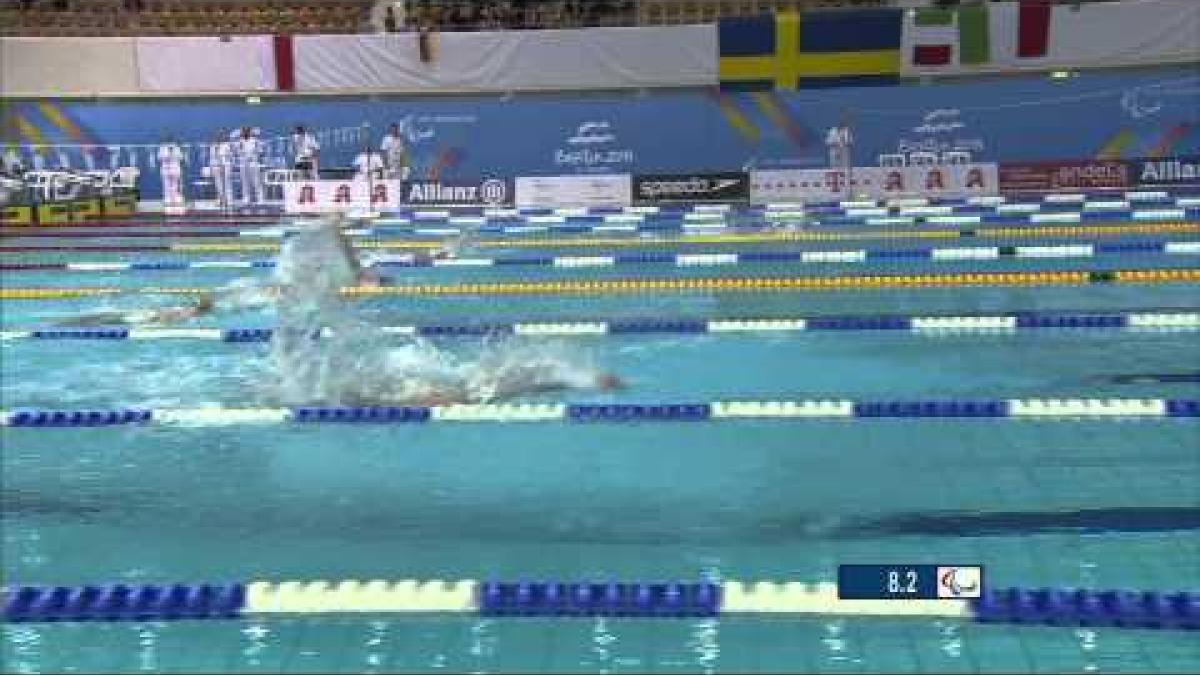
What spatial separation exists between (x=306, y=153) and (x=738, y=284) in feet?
34.1

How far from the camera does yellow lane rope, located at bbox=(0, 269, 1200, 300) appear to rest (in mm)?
8398

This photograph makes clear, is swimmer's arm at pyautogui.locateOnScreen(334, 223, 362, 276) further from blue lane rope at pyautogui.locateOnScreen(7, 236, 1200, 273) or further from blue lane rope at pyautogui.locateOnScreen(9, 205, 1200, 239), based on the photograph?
blue lane rope at pyautogui.locateOnScreen(9, 205, 1200, 239)

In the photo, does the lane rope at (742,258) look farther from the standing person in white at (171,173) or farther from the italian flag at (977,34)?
the italian flag at (977,34)

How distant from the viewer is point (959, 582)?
2.94 metres

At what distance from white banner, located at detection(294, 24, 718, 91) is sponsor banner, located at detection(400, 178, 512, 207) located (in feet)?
4.77

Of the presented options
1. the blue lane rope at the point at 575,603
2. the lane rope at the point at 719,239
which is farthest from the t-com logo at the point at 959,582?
the lane rope at the point at 719,239

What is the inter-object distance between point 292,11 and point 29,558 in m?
17.3

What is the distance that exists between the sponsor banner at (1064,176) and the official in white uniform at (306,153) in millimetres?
8836

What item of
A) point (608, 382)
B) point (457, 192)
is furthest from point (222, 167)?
point (608, 382)

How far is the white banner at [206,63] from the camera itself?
18641 millimetres

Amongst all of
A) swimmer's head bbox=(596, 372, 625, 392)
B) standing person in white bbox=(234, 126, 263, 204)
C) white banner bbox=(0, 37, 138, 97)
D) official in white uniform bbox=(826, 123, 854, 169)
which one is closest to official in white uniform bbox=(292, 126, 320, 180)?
standing person in white bbox=(234, 126, 263, 204)

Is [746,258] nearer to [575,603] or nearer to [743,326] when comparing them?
[743,326]

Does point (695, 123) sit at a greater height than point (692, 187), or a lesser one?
greater

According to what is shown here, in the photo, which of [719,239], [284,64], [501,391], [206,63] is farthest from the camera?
[206,63]
